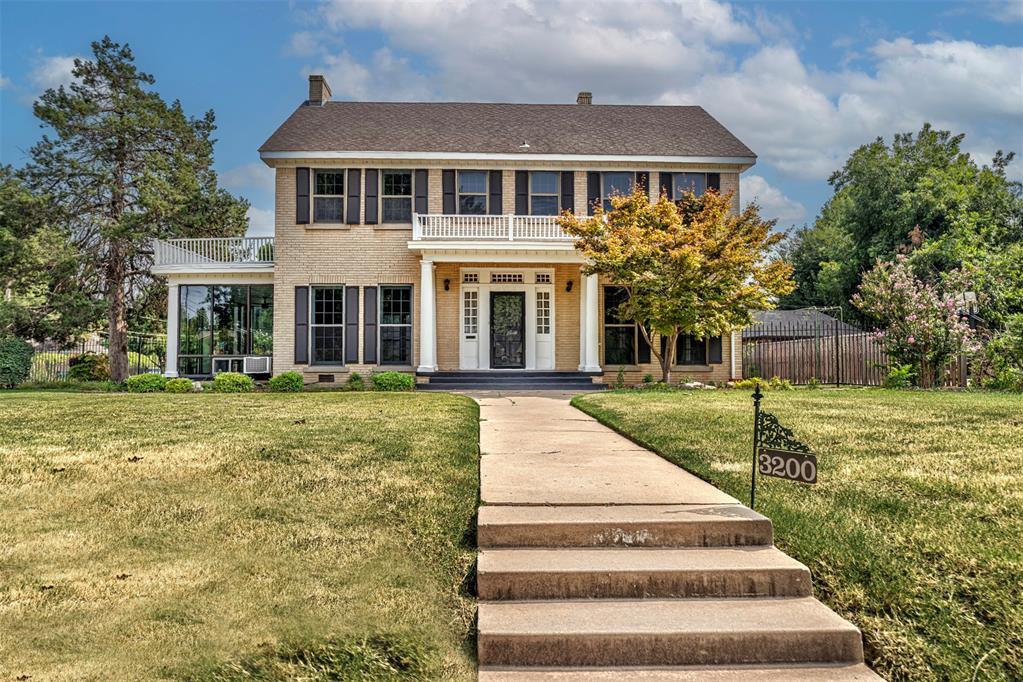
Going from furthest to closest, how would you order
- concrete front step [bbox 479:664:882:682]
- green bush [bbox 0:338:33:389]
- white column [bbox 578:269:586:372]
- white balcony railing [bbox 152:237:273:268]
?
white balcony railing [bbox 152:237:273:268] < green bush [bbox 0:338:33:389] < white column [bbox 578:269:586:372] < concrete front step [bbox 479:664:882:682]

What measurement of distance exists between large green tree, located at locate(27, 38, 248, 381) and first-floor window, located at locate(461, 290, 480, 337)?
11097 millimetres

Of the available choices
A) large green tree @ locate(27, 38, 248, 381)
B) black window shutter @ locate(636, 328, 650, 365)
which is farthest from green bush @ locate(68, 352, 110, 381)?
black window shutter @ locate(636, 328, 650, 365)

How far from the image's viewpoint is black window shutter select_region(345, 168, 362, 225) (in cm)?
2017

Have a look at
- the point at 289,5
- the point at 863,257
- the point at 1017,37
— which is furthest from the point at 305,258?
the point at 863,257

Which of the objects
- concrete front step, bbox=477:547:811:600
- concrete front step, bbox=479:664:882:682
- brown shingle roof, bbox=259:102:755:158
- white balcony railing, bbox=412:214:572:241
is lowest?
concrete front step, bbox=479:664:882:682

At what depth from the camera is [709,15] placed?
1677 cm

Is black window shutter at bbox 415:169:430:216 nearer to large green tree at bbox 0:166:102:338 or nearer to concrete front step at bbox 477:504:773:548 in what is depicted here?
large green tree at bbox 0:166:102:338

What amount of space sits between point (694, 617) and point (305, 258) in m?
18.0

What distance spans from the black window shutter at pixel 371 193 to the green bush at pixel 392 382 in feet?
15.5

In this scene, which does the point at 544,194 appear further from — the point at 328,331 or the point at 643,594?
the point at 643,594

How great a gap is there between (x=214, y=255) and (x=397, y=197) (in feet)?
19.0

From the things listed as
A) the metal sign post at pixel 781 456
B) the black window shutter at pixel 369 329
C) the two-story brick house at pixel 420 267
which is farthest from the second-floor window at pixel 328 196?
the metal sign post at pixel 781 456

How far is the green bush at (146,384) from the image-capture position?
59.5ft

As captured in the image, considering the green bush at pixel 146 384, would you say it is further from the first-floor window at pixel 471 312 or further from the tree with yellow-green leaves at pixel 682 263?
the tree with yellow-green leaves at pixel 682 263
